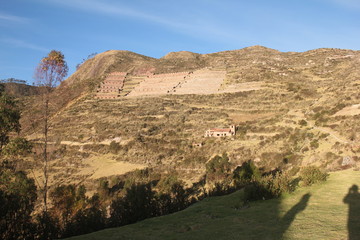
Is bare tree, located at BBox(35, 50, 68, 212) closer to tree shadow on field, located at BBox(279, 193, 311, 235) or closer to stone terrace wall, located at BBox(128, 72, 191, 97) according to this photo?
tree shadow on field, located at BBox(279, 193, 311, 235)

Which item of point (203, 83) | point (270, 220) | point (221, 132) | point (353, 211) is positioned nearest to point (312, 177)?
point (353, 211)

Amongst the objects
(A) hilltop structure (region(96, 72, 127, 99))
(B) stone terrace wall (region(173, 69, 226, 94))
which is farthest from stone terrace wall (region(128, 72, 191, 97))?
(A) hilltop structure (region(96, 72, 127, 99))

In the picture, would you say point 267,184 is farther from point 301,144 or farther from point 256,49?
point 256,49

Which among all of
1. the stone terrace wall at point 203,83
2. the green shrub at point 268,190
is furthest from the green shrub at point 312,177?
the stone terrace wall at point 203,83

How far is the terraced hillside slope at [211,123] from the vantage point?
22422mm

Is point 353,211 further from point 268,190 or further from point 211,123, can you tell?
point 211,123

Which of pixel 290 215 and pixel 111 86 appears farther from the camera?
pixel 111 86

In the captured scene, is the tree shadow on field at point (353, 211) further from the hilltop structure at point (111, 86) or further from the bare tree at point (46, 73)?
the hilltop structure at point (111, 86)

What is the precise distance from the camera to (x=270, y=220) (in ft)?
24.4

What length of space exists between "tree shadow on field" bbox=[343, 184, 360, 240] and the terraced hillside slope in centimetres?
575

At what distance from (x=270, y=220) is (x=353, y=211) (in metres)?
2.22

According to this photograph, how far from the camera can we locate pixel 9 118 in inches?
568

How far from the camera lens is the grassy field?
638 cm

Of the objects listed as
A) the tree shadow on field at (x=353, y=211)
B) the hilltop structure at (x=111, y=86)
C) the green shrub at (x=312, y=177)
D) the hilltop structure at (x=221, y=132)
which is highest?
the hilltop structure at (x=111, y=86)
